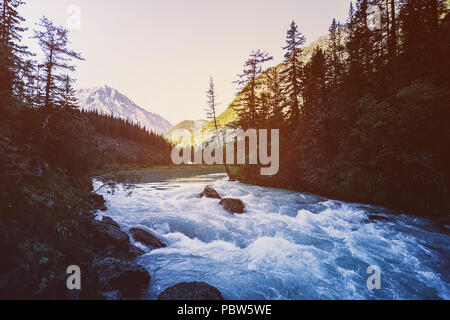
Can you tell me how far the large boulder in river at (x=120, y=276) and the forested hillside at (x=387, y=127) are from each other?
1652cm

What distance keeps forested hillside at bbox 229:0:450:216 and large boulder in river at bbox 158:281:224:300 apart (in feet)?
48.5

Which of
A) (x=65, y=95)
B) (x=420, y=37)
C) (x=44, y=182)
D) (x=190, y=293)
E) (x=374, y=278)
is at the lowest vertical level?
(x=374, y=278)

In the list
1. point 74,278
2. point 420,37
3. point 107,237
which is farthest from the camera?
point 420,37

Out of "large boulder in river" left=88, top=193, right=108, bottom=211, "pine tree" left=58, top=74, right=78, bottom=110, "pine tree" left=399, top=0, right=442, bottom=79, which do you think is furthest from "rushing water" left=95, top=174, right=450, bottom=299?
"pine tree" left=399, top=0, right=442, bottom=79

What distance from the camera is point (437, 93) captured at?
1150 cm

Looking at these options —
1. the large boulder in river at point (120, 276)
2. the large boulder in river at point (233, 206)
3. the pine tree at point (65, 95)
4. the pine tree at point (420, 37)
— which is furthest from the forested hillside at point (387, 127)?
the pine tree at point (65, 95)

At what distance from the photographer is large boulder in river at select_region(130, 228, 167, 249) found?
1013 cm

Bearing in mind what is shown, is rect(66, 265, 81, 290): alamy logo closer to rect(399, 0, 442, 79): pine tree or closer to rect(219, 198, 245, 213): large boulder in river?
rect(219, 198, 245, 213): large boulder in river

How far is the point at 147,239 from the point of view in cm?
1033

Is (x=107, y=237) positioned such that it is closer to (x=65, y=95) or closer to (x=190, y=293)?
(x=190, y=293)

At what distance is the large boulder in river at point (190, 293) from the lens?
5.56 meters

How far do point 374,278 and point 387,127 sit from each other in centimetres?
1079

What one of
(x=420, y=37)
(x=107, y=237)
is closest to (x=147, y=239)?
(x=107, y=237)
